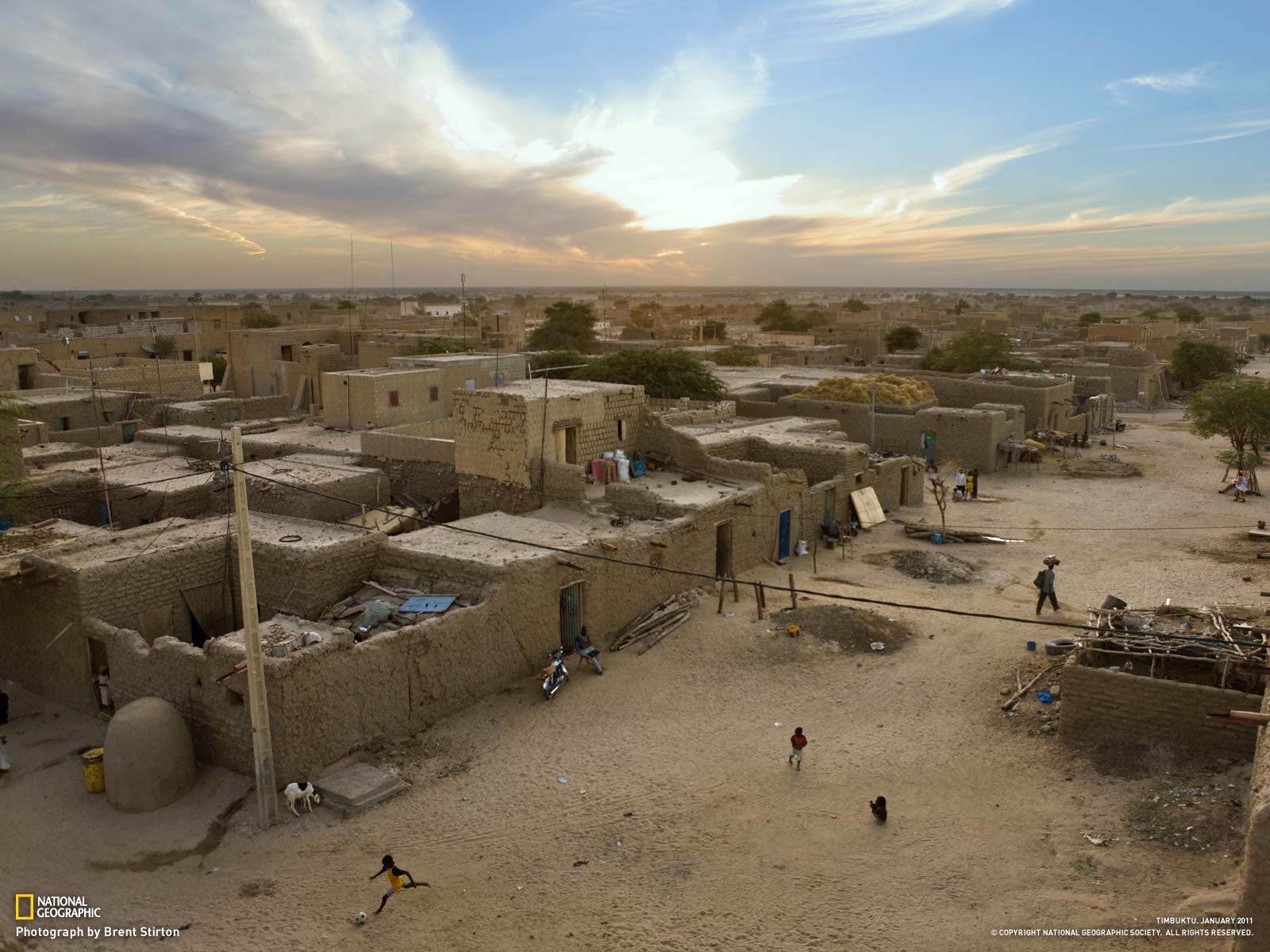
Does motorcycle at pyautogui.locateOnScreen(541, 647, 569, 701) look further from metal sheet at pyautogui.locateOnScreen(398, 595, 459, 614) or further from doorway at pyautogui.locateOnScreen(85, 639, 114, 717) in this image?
doorway at pyautogui.locateOnScreen(85, 639, 114, 717)

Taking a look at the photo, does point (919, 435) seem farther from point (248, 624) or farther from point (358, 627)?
point (248, 624)

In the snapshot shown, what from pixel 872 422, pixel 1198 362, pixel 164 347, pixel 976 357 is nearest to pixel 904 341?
pixel 1198 362

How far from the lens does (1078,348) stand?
5506 cm

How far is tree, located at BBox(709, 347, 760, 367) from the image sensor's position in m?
52.1

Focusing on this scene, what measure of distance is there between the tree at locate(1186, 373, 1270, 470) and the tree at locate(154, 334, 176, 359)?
138 feet

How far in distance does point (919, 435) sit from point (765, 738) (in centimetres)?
2037

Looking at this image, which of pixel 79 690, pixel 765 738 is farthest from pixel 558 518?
pixel 79 690

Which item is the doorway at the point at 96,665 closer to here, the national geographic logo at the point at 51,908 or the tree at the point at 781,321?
the national geographic logo at the point at 51,908

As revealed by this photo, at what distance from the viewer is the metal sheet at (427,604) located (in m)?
13.2

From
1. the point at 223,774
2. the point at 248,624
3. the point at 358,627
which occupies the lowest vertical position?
the point at 223,774

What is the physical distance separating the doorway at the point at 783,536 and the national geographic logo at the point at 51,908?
13.5m

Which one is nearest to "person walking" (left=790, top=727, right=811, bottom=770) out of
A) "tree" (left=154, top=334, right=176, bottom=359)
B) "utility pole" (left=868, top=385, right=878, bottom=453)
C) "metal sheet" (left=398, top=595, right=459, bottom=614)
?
"metal sheet" (left=398, top=595, right=459, bottom=614)

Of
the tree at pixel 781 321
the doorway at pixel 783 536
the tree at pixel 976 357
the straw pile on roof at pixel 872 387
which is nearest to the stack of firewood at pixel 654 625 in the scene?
the doorway at pixel 783 536

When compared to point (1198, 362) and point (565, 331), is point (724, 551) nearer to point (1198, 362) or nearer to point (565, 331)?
point (1198, 362)
